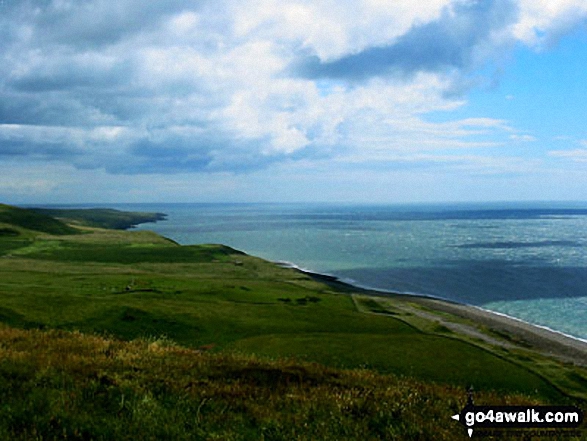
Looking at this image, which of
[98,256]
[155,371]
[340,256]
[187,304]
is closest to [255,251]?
[340,256]

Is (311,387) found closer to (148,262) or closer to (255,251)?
(148,262)

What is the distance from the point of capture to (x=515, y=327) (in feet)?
212

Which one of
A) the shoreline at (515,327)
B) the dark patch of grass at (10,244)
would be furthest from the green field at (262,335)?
the dark patch of grass at (10,244)

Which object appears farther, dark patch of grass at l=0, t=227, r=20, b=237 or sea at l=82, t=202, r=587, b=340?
dark patch of grass at l=0, t=227, r=20, b=237

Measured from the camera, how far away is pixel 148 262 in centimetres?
11375

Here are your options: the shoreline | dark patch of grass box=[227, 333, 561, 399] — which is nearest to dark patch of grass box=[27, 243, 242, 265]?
the shoreline

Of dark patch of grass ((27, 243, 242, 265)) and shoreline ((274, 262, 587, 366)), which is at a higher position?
dark patch of grass ((27, 243, 242, 265))

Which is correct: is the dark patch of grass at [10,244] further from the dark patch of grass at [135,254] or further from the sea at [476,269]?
the sea at [476,269]

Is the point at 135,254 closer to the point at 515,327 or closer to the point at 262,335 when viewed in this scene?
the point at 515,327

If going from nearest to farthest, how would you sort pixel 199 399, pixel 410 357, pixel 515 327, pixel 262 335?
pixel 199 399, pixel 410 357, pixel 262 335, pixel 515 327

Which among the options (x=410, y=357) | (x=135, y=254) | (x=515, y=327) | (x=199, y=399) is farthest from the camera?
A: (x=135, y=254)

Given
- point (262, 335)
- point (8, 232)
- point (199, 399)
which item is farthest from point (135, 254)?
point (199, 399)

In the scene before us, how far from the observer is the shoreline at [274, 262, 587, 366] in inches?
2046

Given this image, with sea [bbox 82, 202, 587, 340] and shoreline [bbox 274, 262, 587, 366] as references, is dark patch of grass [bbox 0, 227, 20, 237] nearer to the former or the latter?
sea [bbox 82, 202, 587, 340]
